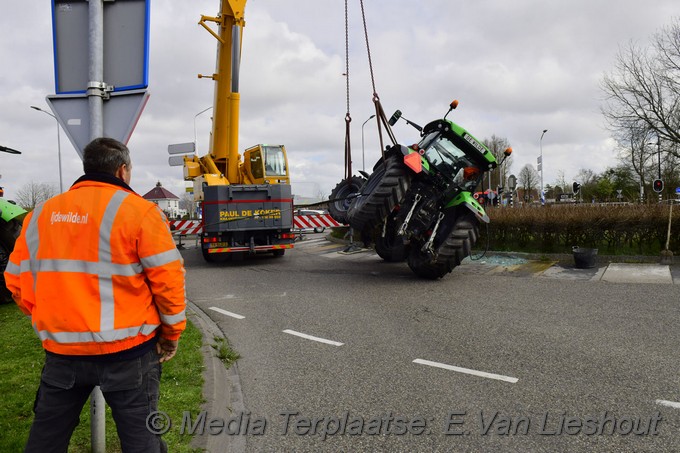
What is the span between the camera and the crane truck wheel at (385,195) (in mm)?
8984

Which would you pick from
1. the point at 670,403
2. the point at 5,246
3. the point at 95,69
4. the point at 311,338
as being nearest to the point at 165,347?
the point at 95,69

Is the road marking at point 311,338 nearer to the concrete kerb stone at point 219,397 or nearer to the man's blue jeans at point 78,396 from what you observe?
the concrete kerb stone at point 219,397

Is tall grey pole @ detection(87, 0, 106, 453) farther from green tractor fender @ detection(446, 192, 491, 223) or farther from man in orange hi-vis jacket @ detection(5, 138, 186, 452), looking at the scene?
green tractor fender @ detection(446, 192, 491, 223)

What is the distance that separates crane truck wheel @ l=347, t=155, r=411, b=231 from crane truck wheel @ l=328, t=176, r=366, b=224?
274 centimetres

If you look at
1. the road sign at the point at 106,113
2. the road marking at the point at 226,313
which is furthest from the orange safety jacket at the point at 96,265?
the road marking at the point at 226,313

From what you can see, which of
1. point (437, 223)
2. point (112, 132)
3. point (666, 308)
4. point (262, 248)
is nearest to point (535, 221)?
point (437, 223)

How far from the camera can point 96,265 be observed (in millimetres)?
2221

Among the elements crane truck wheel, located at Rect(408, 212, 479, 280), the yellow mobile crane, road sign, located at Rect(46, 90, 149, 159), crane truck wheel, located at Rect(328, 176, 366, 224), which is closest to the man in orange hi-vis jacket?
road sign, located at Rect(46, 90, 149, 159)

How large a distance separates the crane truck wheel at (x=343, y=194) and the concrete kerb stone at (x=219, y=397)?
6.96 meters

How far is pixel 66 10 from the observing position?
124 inches

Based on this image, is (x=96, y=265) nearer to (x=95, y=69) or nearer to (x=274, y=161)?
(x=95, y=69)

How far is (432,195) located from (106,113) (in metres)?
7.30

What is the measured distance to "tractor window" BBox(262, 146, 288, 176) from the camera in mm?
13297

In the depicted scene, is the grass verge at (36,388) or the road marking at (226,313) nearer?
the grass verge at (36,388)
